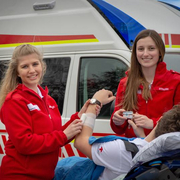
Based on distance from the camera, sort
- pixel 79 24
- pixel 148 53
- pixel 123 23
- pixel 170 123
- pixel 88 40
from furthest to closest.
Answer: pixel 79 24, pixel 88 40, pixel 123 23, pixel 148 53, pixel 170 123

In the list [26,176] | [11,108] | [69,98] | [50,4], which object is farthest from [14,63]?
[50,4]

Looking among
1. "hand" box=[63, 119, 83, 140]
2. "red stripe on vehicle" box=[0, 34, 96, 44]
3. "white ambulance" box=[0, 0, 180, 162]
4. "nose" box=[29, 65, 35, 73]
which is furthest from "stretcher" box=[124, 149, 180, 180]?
"red stripe on vehicle" box=[0, 34, 96, 44]

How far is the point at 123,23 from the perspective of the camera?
4.36 meters

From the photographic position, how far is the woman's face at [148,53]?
308 cm

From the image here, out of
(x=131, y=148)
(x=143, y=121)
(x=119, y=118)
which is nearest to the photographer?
(x=131, y=148)

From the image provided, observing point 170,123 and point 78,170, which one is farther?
point 78,170

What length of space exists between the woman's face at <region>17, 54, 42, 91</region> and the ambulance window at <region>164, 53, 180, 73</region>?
1948mm

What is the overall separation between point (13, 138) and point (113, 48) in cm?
220

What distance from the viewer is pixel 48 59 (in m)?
4.71

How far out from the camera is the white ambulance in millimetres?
4281

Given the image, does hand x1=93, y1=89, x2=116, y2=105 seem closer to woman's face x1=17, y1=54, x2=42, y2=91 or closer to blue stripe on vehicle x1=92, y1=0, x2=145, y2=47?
woman's face x1=17, y1=54, x2=42, y2=91

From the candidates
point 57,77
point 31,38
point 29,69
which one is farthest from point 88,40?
point 29,69

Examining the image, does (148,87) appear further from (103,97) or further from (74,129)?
(74,129)

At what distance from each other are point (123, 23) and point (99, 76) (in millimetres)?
683
